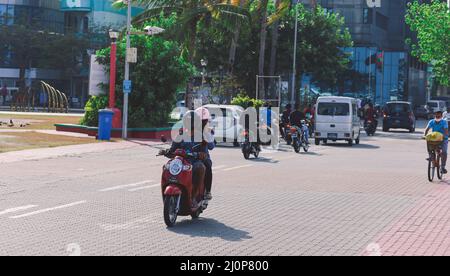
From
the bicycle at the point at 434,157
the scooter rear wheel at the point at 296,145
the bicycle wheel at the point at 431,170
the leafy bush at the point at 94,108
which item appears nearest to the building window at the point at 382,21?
the leafy bush at the point at 94,108

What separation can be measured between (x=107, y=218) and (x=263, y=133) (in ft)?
62.0

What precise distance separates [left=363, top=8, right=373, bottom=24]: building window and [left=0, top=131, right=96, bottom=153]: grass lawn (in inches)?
2621

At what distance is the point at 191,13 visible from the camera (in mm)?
40125

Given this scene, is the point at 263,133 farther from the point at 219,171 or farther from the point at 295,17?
the point at 295,17

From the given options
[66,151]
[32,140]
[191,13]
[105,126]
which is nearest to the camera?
[66,151]

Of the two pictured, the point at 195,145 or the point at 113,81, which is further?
the point at 113,81

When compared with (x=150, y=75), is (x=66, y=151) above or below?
below

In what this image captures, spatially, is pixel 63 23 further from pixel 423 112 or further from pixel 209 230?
pixel 209 230

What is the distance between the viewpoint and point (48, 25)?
94.4m

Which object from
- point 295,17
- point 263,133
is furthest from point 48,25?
point 263,133

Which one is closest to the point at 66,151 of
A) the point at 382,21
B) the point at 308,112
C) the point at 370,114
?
the point at 308,112

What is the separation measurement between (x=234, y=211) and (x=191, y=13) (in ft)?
91.4

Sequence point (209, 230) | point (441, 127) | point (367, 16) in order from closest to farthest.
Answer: point (209, 230) < point (441, 127) < point (367, 16)
